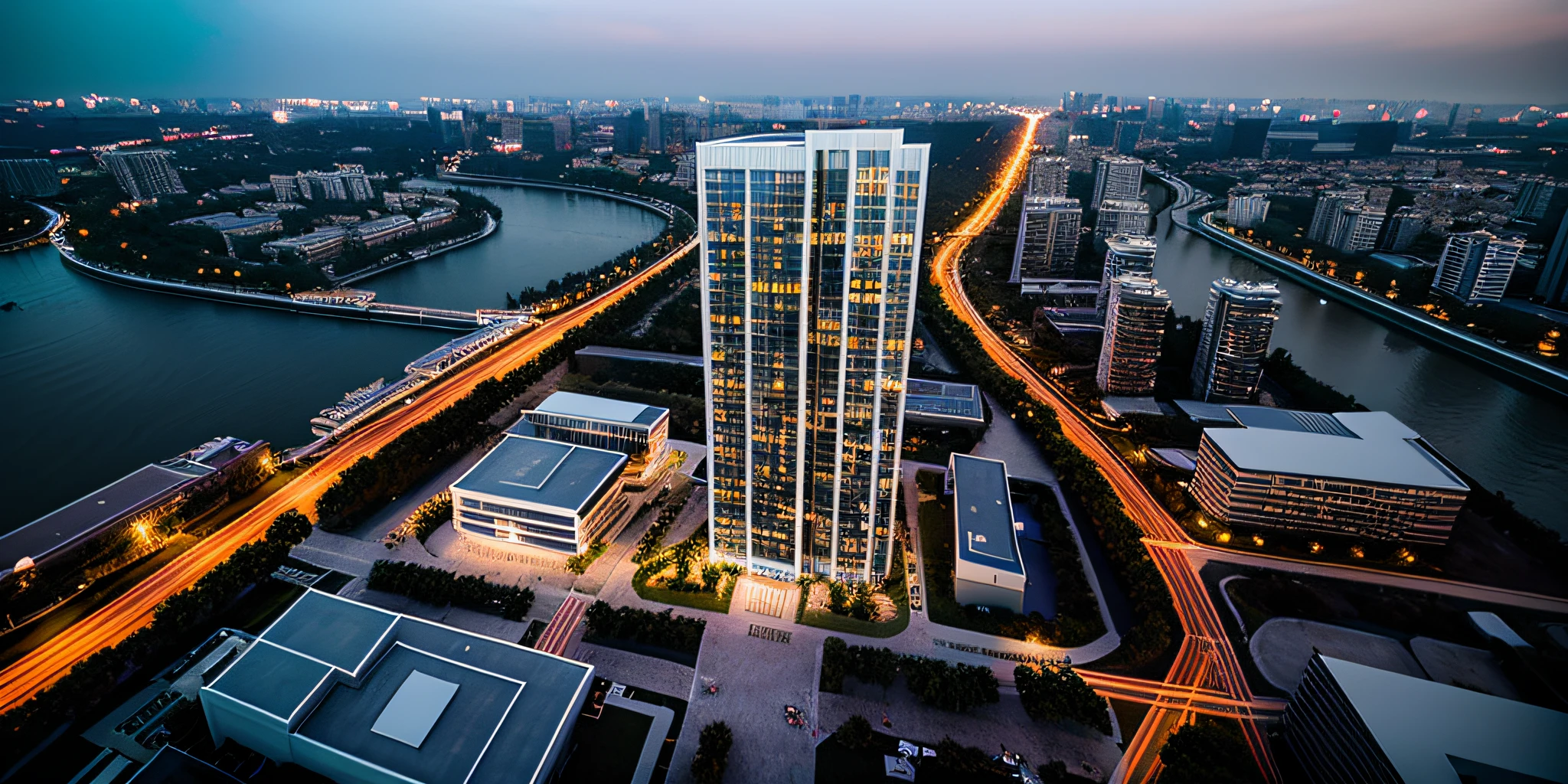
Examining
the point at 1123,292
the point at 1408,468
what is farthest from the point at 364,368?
the point at 1408,468

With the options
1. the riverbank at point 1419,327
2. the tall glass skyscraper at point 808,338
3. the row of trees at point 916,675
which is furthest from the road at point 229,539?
the riverbank at point 1419,327

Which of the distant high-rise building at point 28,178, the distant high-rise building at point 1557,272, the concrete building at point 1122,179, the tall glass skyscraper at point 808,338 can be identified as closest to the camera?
the tall glass skyscraper at point 808,338

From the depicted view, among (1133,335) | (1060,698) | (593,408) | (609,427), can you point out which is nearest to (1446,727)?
(1060,698)

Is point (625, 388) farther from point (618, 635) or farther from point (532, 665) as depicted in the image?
point (532, 665)

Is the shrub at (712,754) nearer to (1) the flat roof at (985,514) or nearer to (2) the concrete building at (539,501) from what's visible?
(2) the concrete building at (539,501)

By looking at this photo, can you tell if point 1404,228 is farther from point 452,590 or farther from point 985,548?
point 452,590

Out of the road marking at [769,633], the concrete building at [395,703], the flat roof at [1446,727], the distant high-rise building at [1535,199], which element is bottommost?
the road marking at [769,633]

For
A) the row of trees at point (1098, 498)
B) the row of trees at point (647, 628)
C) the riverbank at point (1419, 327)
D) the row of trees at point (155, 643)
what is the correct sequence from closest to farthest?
the row of trees at point (155, 643) < the row of trees at point (647, 628) < the row of trees at point (1098, 498) < the riverbank at point (1419, 327)
